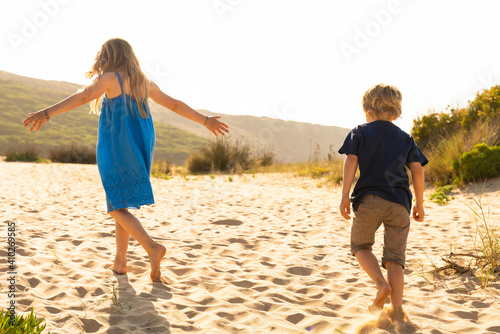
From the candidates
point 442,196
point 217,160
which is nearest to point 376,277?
point 442,196

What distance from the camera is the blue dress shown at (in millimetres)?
3273

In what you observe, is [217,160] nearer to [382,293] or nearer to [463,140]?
[463,140]

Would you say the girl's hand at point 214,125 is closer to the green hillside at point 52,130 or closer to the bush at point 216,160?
the bush at point 216,160

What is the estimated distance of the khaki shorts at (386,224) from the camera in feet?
9.11

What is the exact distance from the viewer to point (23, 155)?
21406 mm

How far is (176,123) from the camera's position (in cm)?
7450

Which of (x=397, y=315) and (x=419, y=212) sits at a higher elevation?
(x=419, y=212)

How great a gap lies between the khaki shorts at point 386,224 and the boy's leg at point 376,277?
0.06 metres

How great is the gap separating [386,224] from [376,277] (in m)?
0.36

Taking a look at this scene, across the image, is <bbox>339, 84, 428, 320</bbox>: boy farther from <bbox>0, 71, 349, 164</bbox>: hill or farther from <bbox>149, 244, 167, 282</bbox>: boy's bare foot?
<bbox>0, 71, 349, 164</bbox>: hill

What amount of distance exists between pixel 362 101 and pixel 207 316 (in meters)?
1.78

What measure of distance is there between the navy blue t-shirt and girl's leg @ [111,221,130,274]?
1.88 metres

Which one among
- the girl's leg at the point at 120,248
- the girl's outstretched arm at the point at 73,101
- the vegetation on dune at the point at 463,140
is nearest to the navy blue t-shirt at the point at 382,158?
the girl's outstretched arm at the point at 73,101

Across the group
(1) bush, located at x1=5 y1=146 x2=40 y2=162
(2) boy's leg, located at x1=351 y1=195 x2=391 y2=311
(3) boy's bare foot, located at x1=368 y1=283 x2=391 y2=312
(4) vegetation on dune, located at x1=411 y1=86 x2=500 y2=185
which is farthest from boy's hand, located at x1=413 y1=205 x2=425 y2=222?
(1) bush, located at x1=5 y1=146 x2=40 y2=162
